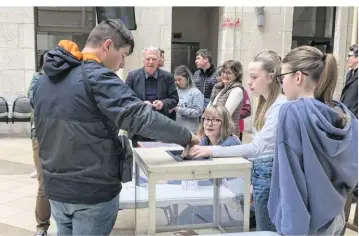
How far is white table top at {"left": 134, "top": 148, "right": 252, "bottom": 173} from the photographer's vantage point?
1787 millimetres

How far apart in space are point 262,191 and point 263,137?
310 mm

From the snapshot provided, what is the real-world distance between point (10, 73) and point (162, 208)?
21.0 feet

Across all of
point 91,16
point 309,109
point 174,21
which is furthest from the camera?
point 174,21

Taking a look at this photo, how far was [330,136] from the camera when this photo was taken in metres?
1.62

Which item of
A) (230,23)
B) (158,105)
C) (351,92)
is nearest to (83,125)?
(158,105)

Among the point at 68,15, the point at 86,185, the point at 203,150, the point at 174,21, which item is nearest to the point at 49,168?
the point at 86,185

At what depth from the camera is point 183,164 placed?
1821 mm

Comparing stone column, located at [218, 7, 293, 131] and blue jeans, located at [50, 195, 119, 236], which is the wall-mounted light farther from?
blue jeans, located at [50, 195, 119, 236]

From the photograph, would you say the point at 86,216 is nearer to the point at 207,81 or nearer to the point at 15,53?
the point at 207,81

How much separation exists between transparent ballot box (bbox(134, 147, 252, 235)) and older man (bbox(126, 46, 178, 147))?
5.73 feet

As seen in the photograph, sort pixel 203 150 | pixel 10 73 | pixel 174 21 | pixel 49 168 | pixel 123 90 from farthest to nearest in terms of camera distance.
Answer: pixel 174 21 < pixel 10 73 < pixel 203 150 < pixel 49 168 < pixel 123 90

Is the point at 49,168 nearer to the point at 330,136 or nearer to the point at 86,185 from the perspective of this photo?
the point at 86,185

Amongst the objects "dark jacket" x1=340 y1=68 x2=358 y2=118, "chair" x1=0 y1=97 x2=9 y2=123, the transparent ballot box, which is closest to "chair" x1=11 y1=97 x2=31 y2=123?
"chair" x1=0 y1=97 x2=9 y2=123

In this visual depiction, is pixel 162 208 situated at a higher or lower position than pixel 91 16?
lower
